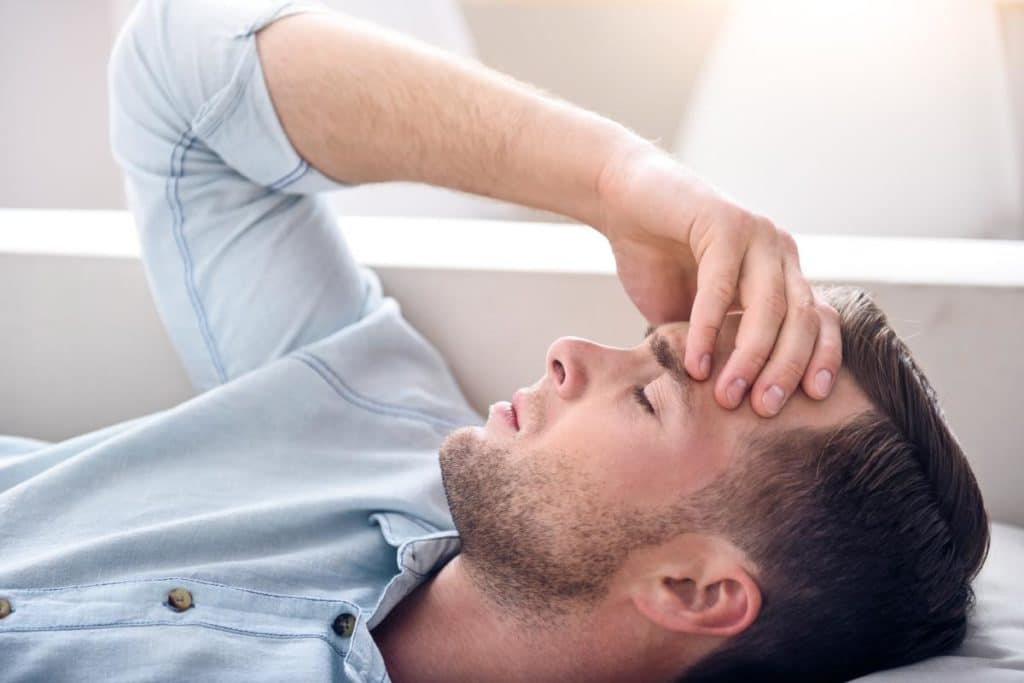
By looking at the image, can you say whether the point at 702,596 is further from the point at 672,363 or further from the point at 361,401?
the point at 361,401

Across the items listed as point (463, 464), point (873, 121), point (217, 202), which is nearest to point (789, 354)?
point (463, 464)

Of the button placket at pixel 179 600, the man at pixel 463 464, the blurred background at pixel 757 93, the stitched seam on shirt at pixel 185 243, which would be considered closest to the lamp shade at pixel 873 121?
the blurred background at pixel 757 93

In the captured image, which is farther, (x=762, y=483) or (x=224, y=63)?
(x=224, y=63)

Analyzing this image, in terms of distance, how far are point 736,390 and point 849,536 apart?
0.57ft

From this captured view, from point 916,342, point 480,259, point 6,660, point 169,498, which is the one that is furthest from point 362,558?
point 916,342

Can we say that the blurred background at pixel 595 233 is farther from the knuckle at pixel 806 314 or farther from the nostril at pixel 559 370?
the knuckle at pixel 806 314

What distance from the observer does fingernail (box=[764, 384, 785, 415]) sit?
0.90 m

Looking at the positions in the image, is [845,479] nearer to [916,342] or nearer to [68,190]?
[916,342]

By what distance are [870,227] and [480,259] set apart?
780mm

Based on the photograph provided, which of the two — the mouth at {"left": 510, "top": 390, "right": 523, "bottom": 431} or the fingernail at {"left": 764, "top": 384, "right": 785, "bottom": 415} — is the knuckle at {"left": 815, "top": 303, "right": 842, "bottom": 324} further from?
the mouth at {"left": 510, "top": 390, "right": 523, "bottom": 431}

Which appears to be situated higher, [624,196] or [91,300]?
[624,196]

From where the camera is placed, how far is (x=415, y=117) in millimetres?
1196

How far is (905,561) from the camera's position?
93 cm

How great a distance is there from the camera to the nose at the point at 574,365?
1032mm
